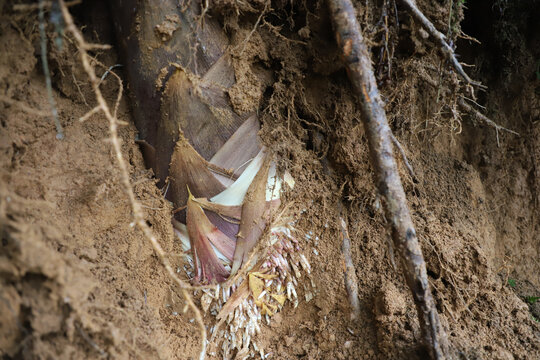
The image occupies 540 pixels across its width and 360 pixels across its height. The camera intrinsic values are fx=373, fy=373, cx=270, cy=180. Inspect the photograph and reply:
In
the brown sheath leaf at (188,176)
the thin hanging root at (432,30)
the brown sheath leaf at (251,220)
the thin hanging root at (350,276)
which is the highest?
the thin hanging root at (432,30)

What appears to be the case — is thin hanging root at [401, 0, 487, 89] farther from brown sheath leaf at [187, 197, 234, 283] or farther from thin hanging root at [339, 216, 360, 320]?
brown sheath leaf at [187, 197, 234, 283]

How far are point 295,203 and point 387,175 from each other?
38 centimetres

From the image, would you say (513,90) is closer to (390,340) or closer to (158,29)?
(390,340)

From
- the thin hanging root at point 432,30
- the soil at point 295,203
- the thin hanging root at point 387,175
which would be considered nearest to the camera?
the soil at point 295,203

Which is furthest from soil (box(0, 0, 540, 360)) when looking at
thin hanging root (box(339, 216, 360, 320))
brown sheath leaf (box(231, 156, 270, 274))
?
brown sheath leaf (box(231, 156, 270, 274))

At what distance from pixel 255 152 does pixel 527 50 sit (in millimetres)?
1339

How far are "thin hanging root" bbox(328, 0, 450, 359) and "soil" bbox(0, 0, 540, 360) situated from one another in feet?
0.37

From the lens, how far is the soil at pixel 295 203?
3.00 ft

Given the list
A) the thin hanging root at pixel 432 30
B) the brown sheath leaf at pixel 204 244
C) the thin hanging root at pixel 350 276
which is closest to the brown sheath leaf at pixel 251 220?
the brown sheath leaf at pixel 204 244

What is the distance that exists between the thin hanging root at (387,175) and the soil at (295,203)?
0.37 feet

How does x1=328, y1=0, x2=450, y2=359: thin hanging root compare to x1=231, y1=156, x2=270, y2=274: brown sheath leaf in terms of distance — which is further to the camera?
x1=231, y1=156, x2=270, y2=274: brown sheath leaf

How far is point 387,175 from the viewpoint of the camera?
1.08 meters

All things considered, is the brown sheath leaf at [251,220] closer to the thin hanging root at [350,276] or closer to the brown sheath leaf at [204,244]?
the brown sheath leaf at [204,244]

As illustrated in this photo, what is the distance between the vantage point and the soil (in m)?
0.91
